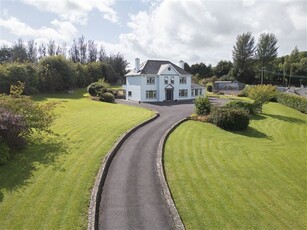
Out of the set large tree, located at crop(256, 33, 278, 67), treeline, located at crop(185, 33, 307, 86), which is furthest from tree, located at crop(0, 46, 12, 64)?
large tree, located at crop(256, 33, 278, 67)

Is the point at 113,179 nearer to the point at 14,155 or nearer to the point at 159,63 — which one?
the point at 14,155

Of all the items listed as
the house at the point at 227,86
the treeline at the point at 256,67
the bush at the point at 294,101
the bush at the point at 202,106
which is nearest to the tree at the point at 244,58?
the treeline at the point at 256,67

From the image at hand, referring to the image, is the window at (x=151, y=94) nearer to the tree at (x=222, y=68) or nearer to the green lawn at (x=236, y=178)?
the green lawn at (x=236, y=178)

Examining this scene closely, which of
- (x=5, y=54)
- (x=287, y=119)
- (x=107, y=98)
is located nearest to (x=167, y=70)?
(x=107, y=98)

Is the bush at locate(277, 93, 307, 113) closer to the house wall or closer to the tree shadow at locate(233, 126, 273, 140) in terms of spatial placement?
the tree shadow at locate(233, 126, 273, 140)

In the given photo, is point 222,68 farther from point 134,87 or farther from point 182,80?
point 134,87

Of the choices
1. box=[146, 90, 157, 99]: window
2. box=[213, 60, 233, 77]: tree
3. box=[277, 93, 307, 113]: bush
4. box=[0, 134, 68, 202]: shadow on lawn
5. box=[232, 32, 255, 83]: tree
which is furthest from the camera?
box=[213, 60, 233, 77]: tree
